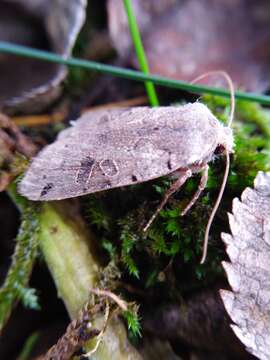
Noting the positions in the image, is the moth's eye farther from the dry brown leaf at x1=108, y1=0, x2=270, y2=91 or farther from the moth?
the dry brown leaf at x1=108, y1=0, x2=270, y2=91

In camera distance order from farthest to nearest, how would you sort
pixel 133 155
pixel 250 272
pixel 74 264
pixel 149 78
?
pixel 149 78
pixel 133 155
pixel 74 264
pixel 250 272

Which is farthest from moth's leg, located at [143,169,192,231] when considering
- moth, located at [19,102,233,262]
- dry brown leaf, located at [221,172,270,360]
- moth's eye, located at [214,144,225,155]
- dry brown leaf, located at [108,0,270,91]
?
dry brown leaf, located at [108,0,270,91]

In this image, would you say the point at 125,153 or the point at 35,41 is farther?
the point at 35,41

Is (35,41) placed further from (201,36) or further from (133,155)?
(133,155)

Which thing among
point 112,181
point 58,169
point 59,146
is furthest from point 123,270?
point 59,146

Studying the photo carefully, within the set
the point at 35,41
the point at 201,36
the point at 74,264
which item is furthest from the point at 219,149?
the point at 35,41

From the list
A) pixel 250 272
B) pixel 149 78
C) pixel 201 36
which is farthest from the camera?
pixel 201 36

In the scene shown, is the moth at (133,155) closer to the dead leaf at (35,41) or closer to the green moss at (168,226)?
the green moss at (168,226)

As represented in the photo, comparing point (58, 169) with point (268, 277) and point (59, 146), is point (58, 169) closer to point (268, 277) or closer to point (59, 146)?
Result: point (59, 146)
